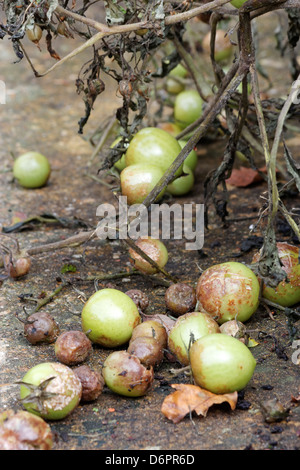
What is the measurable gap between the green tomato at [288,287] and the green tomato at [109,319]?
23.1 inches

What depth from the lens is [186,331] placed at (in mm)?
Result: 2201

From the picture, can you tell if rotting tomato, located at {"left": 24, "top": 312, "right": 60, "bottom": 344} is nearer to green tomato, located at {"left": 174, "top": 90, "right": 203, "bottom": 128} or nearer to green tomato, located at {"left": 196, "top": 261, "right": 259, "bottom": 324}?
green tomato, located at {"left": 196, "top": 261, "right": 259, "bottom": 324}

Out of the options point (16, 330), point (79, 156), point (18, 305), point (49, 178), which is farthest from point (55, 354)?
point (79, 156)

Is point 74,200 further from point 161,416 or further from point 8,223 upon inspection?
point 161,416

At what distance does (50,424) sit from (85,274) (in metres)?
1.10

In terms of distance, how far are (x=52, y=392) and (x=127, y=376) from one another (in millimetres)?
257

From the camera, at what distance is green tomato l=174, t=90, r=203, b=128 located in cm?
419

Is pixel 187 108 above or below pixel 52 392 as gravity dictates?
above

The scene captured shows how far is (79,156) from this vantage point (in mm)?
4652

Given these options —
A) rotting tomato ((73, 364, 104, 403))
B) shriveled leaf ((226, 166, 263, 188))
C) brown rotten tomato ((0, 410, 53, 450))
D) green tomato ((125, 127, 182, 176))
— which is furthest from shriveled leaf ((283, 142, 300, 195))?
shriveled leaf ((226, 166, 263, 188))

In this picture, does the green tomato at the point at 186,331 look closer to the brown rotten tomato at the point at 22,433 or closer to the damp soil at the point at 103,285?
the damp soil at the point at 103,285

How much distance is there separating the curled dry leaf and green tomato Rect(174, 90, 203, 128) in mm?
2552

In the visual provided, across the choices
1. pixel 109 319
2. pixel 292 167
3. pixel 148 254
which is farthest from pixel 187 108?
pixel 109 319

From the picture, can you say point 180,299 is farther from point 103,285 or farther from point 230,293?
point 103,285
